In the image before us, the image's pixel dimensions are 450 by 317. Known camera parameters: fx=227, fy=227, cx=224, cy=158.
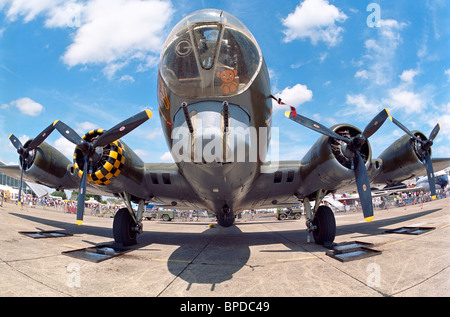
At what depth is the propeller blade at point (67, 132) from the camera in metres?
6.59

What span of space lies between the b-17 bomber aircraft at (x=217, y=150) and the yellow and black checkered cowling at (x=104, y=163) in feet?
0.10

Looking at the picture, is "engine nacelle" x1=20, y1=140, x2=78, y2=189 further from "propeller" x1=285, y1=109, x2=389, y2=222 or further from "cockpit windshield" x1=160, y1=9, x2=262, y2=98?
"propeller" x1=285, y1=109, x2=389, y2=222

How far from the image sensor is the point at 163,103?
4984mm

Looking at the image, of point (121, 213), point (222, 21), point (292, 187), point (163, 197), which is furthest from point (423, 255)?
point (121, 213)

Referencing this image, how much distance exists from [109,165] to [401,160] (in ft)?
34.1

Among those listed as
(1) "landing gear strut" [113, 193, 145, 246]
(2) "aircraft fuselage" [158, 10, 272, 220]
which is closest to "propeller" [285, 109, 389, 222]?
(2) "aircraft fuselage" [158, 10, 272, 220]

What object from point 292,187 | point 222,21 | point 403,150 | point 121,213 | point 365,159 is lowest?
point 121,213

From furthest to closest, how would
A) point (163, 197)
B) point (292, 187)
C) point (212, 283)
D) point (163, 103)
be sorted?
point (163, 197) → point (292, 187) → point (163, 103) → point (212, 283)

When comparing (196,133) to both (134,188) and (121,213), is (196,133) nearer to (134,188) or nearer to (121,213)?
(134,188)

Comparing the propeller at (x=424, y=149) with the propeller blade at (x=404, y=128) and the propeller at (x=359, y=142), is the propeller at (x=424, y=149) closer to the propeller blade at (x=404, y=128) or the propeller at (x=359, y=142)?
the propeller blade at (x=404, y=128)

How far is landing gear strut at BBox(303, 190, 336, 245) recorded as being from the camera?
7998 millimetres

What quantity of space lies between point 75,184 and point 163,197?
4.30 m

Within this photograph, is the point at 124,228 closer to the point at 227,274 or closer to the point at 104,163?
the point at 104,163

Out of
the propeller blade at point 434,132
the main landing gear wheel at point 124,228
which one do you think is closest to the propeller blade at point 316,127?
the propeller blade at point 434,132
